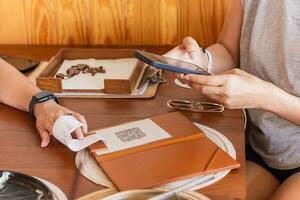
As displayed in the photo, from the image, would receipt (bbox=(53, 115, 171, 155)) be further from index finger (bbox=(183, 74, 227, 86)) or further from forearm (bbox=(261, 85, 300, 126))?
forearm (bbox=(261, 85, 300, 126))

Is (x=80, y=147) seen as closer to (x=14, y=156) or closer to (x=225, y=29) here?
(x=14, y=156)

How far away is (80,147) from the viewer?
0.93 meters

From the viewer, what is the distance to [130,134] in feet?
3.19

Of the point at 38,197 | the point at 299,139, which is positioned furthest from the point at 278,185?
the point at 38,197

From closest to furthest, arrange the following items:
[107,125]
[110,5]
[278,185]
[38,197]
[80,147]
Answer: [38,197]
[80,147]
[107,125]
[278,185]
[110,5]

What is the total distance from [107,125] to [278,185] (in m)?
0.39

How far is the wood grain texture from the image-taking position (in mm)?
1588

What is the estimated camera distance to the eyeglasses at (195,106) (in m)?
1.11

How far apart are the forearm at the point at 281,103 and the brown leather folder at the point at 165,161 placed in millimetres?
176

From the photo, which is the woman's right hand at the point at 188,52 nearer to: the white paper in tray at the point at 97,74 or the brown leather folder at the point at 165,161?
the white paper in tray at the point at 97,74

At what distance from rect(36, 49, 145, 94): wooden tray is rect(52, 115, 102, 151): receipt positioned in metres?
0.23

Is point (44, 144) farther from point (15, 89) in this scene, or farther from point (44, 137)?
point (15, 89)

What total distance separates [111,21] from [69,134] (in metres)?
0.73

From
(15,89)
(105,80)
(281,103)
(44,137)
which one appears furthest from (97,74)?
(281,103)
